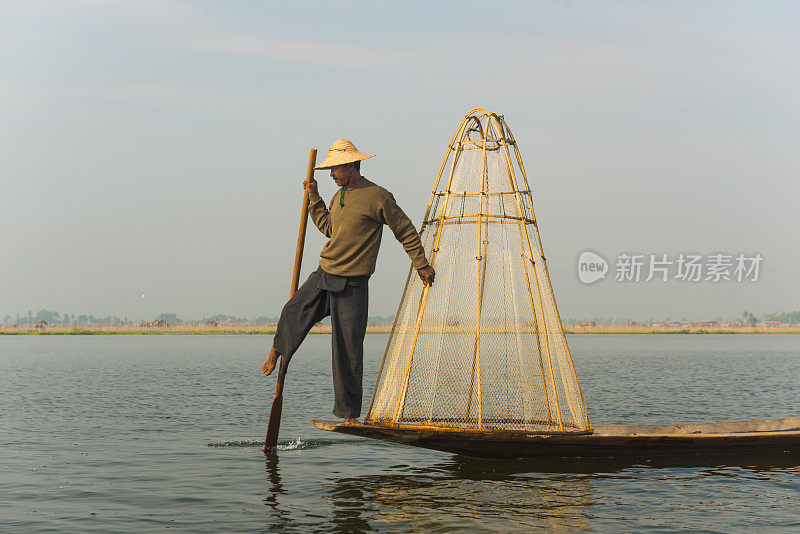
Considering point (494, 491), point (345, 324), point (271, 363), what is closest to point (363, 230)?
point (345, 324)

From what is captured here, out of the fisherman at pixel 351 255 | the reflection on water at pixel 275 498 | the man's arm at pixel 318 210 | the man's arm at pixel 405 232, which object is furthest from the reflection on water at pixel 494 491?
the man's arm at pixel 318 210

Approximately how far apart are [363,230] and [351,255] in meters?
0.27

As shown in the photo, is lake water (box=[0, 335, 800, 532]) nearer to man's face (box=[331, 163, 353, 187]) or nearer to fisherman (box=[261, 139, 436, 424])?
fisherman (box=[261, 139, 436, 424])

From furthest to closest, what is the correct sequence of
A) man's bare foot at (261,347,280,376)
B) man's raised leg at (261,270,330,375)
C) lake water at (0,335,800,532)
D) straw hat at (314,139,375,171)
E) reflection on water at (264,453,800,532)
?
1. man's bare foot at (261,347,280,376)
2. man's raised leg at (261,270,330,375)
3. straw hat at (314,139,375,171)
4. lake water at (0,335,800,532)
5. reflection on water at (264,453,800,532)

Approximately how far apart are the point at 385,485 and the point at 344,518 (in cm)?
153

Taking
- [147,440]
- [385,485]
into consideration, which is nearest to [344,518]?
[385,485]

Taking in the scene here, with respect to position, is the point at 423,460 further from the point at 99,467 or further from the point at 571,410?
the point at 99,467

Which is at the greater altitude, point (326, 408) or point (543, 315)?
point (543, 315)

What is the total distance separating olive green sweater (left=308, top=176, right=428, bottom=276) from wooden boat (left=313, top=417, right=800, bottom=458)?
157 centimetres

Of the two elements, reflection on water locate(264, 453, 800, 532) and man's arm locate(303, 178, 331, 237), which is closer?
reflection on water locate(264, 453, 800, 532)

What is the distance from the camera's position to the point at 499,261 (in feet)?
28.9

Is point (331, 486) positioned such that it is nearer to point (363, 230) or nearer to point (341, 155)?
point (363, 230)

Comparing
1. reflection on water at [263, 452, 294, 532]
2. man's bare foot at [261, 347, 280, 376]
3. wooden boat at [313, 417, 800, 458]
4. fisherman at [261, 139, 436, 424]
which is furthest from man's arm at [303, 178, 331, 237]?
reflection on water at [263, 452, 294, 532]

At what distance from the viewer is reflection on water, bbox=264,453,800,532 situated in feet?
23.0
